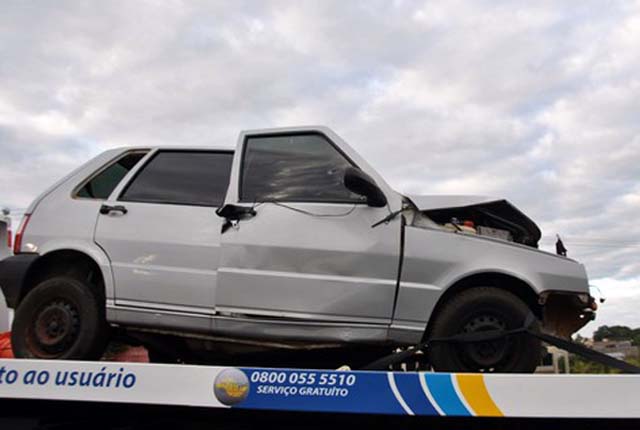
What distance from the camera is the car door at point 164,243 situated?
3359mm

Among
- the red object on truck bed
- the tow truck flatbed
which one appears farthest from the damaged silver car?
the red object on truck bed

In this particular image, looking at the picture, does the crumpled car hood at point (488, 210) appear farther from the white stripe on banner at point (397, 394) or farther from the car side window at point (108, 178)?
the car side window at point (108, 178)

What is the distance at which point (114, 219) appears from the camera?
357cm

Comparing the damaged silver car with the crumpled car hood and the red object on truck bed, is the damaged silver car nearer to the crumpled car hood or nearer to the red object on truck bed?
the crumpled car hood

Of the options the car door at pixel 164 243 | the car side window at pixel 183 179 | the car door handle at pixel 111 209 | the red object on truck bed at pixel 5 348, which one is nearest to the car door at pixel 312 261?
the car door at pixel 164 243

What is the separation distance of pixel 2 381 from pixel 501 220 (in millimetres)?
2816

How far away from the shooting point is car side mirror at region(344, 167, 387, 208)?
313 cm

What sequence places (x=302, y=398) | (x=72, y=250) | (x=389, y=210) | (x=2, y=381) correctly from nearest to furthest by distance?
1. (x=302, y=398)
2. (x=2, y=381)
3. (x=389, y=210)
4. (x=72, y=250)

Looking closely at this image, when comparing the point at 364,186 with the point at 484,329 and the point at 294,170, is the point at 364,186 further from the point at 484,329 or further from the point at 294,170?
the point at 484,329

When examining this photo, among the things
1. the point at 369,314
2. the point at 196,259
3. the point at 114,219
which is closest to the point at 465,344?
the point at 369,314

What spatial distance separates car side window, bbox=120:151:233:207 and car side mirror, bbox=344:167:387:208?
88 centimetres

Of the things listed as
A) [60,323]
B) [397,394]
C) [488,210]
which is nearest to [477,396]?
[397,394]

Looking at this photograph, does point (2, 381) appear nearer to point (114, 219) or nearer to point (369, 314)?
point (114, 219)

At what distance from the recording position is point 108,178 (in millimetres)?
3967
